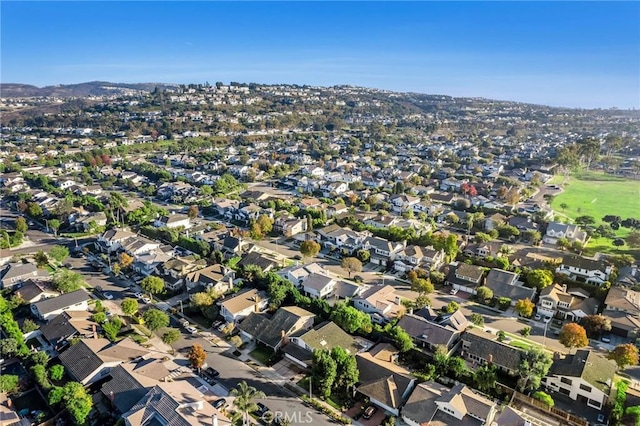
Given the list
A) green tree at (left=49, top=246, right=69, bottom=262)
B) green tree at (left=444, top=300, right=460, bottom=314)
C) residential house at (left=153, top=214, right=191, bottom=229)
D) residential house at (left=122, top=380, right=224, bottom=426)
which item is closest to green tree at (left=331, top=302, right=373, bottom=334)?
green tree at (left=444, top=300, right=460, bottom=314)

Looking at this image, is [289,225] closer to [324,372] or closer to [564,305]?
[324,372]

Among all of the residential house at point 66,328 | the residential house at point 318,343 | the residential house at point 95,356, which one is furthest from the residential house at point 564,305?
the residential house at point 66,328

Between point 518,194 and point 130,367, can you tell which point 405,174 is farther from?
point 130,367

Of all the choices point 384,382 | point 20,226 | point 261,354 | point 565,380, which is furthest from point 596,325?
point 20,226

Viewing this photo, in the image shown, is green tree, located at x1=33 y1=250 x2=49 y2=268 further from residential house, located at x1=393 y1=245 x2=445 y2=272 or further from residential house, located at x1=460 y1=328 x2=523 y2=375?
A: residential house, located at x1=460 y1=328 x2=523 y2=375

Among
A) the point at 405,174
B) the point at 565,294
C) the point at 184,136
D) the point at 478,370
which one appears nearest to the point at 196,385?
the point at 478,370

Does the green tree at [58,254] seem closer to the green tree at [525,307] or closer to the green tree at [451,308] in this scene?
the green tree at [451,308]
